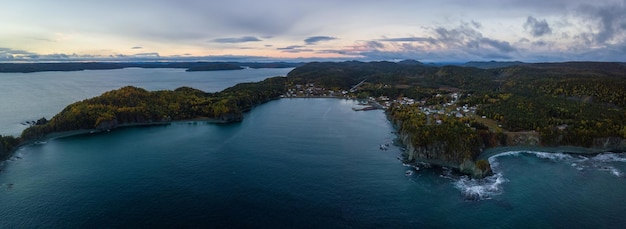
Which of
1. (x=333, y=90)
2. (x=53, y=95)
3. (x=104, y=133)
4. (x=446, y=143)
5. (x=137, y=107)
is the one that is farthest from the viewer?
(x=333, y=90)

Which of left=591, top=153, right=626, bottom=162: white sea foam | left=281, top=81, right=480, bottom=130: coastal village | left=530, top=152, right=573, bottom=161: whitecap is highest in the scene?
left=281, top=81, right=480, bottom=130: coastal village

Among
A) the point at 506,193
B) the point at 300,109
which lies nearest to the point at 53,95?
the point at 300,109

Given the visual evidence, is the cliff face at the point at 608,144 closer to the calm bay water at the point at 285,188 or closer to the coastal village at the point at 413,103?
the calm bay water at the point at 285,188

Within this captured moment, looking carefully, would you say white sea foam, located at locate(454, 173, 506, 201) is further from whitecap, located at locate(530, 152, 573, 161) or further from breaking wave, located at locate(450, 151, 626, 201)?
whitecap, located at locate(530, 152, 573, 161)

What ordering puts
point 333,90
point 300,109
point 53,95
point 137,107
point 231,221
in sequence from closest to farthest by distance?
point 231,221
point 137,107
point 300,109
point 53,95
point 333,90

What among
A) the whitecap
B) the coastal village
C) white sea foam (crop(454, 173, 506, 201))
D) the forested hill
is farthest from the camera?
the coastal village

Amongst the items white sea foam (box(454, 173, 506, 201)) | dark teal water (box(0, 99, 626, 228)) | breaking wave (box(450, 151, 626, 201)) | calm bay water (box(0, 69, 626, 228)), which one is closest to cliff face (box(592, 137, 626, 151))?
breaking wave (box(450, 151, 626, 201))

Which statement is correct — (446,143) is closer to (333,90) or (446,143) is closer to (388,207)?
(388,207)

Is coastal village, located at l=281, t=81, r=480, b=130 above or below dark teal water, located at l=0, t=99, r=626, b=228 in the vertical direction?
above
